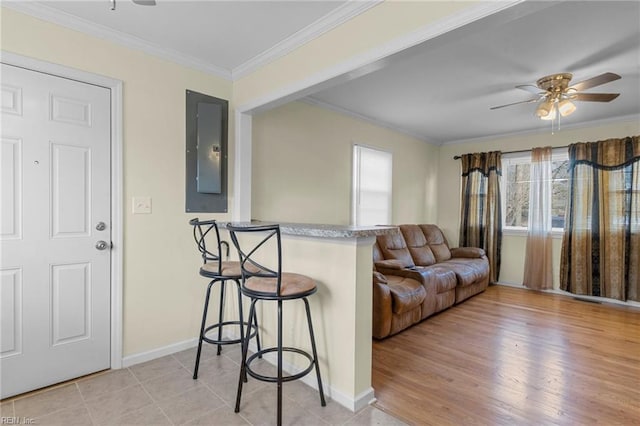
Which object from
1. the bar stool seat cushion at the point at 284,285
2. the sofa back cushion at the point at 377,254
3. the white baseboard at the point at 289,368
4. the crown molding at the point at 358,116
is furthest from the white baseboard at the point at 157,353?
the crown molding at the point at 358,116

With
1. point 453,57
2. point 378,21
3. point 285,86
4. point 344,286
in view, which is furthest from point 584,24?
point 344,286

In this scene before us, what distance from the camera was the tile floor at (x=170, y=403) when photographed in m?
1.73

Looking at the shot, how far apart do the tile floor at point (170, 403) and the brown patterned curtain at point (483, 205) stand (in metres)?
4.12

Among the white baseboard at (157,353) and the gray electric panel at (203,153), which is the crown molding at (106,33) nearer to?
the gray electric panel at (203,153)

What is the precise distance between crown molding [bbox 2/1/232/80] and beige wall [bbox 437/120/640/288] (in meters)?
4.35

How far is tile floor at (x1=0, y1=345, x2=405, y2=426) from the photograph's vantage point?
5.66 ft

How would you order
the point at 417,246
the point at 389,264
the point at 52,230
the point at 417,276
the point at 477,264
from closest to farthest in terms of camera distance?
the point at 52,230, the point at 417,276, the point at 389,264, the point at 477,264, the point at 417,246

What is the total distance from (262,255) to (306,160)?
1.48 metres

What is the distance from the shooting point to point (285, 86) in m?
2.37

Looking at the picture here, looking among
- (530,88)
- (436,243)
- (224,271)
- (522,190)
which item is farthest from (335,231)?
(522,190)

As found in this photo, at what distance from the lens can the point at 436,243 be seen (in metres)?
4.95

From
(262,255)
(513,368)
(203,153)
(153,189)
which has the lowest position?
(513,368)

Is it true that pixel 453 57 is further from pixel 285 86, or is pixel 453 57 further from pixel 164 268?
pixel 164 268

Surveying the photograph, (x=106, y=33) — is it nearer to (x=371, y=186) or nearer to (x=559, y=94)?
(x=371, y=186)
